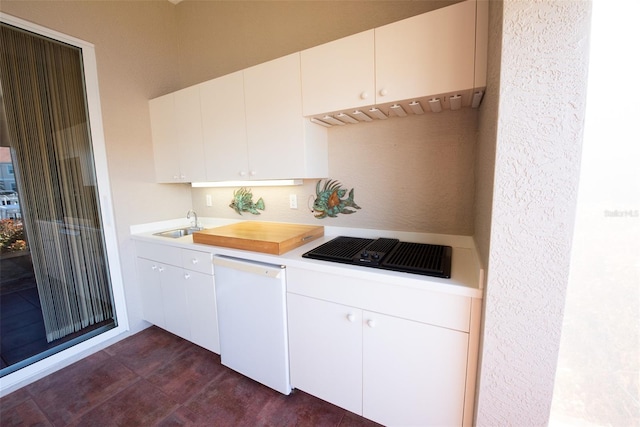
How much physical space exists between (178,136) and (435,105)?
2023 millimetres

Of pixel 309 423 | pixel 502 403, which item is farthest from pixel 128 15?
pixel 502 403

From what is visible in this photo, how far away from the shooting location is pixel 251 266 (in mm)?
1542

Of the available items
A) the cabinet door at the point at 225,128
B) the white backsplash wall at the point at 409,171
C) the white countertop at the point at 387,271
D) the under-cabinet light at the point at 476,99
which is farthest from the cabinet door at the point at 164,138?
the under-cabinet light at the point at 476,99

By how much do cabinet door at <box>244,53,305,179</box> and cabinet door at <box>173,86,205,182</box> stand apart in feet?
1.79

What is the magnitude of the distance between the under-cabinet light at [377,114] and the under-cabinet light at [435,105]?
284mm

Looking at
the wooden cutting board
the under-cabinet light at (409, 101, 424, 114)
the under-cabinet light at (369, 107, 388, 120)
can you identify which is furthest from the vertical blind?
the under-cabinet light at (409, 101, 424, 114)

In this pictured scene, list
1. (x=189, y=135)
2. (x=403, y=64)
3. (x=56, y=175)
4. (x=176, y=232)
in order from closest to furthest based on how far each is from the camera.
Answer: (x=403, y=64)
(x=56, y=175)
(x=189, y=135)
(x=176, y=232)

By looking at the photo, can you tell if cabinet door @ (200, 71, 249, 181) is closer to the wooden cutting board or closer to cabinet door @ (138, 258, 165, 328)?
the wooden cutting board

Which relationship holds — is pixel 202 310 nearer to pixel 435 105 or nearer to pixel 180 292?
pixel 180 292

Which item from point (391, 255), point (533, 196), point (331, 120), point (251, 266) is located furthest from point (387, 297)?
point (331, 120)

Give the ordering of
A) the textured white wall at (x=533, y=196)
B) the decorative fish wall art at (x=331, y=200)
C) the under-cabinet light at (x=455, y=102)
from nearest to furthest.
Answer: the textured white wall at (x=533, y=196), the under-cabinet light at (x=455, y=102), the decorative fish wall art at (x=331, y=200)

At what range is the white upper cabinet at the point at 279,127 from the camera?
64.7 inches

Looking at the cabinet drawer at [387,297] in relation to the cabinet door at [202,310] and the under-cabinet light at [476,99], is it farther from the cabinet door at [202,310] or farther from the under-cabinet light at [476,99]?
the under-cabinet light at [476,99]

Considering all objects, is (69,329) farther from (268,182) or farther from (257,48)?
(257,48)
